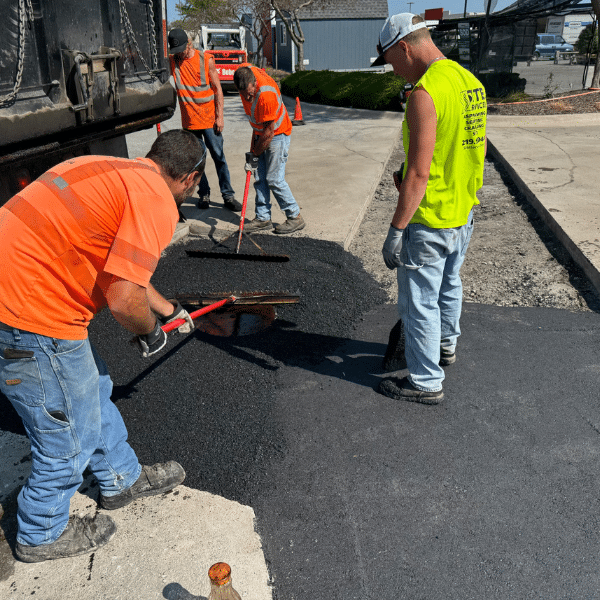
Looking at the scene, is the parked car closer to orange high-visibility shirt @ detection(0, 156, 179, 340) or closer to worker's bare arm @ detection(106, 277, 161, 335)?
orange high-visibility shirt @ detection(0, 156, 179, 340)

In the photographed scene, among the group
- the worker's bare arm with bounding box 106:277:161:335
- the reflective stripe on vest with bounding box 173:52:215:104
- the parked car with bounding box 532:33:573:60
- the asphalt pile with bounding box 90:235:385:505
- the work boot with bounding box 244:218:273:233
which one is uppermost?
the parked car with bounding box 532:33:573:60

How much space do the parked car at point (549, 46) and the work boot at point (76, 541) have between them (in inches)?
1543

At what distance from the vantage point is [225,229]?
6.45 m

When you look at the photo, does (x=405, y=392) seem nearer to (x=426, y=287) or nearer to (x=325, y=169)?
(x=426, y=287)

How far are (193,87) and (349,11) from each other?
32.6m

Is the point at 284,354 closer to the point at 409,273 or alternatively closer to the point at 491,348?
the point at 409,273

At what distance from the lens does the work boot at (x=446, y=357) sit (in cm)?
389

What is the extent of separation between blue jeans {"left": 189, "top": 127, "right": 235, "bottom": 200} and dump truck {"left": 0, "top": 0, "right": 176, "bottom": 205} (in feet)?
6.27

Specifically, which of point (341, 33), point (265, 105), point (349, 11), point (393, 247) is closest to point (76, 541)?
point (393, 247)

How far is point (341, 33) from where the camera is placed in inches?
1368

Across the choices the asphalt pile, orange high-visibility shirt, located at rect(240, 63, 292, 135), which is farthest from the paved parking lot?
the asphalt pile

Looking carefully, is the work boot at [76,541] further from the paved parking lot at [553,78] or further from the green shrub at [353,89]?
the paved parking lot at [553,78]

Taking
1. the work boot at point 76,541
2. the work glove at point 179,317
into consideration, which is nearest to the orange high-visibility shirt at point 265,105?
the work glove at point 179,317

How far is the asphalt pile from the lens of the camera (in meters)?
3.11
